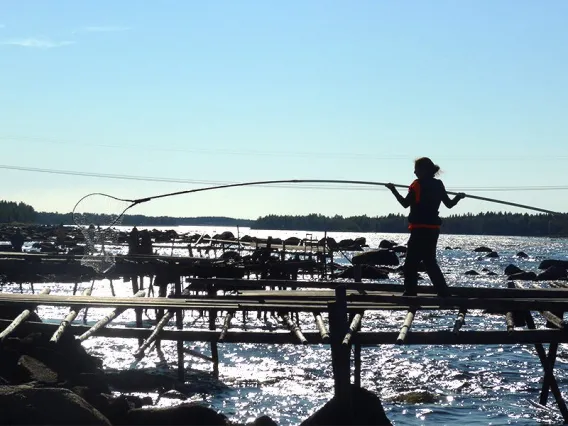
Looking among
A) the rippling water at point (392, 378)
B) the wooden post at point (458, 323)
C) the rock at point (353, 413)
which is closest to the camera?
the rock at point (353, 413)

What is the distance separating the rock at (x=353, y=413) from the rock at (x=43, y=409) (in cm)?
299

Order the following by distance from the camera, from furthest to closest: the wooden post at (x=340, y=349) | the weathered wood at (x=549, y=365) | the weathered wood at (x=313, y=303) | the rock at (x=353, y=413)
Answer: the weathered wood at (x=549, y=365), the weathered wood at (x=313, y=303), the wooden post at (x=340, y=349), the rock at (x=353, y=413)

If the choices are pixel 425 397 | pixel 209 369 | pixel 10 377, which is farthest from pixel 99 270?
pixel 425 397

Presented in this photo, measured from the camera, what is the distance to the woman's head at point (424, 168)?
532 inches

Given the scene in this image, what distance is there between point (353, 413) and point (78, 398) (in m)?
3.89

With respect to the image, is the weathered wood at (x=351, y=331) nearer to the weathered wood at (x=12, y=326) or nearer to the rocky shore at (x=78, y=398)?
the rocky shore at (x=78, y=398)

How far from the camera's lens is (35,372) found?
14125mm

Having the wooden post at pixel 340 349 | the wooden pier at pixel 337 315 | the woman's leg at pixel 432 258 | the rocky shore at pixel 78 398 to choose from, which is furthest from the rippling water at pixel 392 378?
the wooden post at pixel 340 349

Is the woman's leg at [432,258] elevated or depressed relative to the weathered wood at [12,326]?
elevated

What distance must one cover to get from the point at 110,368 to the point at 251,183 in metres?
9.12

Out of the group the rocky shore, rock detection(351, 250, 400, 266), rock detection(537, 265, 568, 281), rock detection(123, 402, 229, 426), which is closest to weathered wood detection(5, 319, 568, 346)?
the rocky shore

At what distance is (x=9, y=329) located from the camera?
42.7 ft

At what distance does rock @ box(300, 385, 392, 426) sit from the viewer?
1152 cm

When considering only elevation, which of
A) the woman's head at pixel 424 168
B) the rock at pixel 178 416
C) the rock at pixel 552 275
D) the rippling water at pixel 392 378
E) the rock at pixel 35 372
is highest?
the woman's head at pixel 424 168
